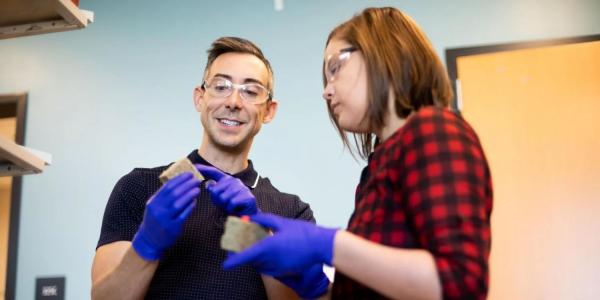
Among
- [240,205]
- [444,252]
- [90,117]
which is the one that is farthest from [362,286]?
[90,117]

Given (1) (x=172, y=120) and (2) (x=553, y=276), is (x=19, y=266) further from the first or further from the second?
(2) (x=553, y=276)

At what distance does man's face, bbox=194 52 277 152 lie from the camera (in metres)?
1.56

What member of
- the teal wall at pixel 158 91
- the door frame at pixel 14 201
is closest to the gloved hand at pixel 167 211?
the teal wall at pixel 158 91

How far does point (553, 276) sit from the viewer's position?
2281 mm

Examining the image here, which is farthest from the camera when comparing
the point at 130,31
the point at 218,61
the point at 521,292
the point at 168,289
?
the point at 130,31

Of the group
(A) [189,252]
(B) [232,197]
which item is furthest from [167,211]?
(A) [189,252]

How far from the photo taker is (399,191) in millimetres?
846

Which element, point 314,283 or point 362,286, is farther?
point 314,283

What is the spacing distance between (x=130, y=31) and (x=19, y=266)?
125 centimetres

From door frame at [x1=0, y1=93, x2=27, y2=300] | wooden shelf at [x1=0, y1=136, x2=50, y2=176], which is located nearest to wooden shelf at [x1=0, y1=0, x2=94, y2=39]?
wooden shelf at [x1=0, y1=136, x2=50, y2=176]

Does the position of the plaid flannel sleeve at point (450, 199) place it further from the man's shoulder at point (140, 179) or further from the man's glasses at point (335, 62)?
the man's shoulder at point (140, 179)

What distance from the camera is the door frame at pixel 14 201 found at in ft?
8.42

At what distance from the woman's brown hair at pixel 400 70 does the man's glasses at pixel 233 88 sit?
2.12ft

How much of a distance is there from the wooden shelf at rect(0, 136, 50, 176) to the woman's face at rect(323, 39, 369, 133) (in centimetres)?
69
